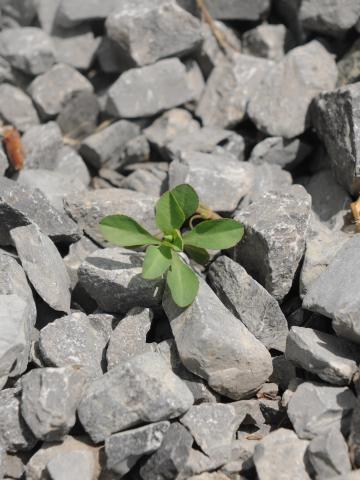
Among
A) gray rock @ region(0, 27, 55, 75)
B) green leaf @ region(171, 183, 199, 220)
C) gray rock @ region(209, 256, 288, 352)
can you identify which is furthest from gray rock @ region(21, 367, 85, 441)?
gray rock @ region(0, 27, 55, 75)

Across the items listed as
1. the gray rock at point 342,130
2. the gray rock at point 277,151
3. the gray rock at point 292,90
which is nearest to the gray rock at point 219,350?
the gray rock at point 342,130

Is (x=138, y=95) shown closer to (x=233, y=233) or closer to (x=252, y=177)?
(x=252, y=177)

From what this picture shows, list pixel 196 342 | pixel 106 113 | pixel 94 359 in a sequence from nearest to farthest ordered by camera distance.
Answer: pixel 196 342
pixel 94 359
pixel 106 113

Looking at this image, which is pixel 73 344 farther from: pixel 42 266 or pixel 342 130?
pixel 342 130

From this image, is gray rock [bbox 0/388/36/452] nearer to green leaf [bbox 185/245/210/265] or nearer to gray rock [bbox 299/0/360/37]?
green leaf [bbox 185/245/210/265]

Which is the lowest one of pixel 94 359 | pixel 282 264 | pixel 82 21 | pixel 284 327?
pixel 94 359

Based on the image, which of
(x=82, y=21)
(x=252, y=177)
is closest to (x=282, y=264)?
(x=252, y=177)
